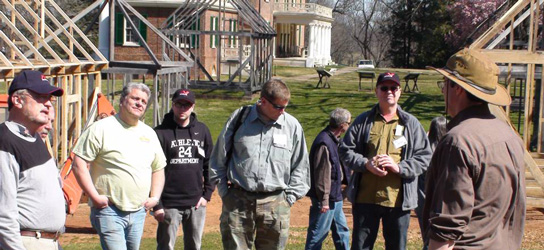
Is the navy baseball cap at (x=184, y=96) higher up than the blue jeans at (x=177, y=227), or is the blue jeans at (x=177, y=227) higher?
the navy baseball cap at (x=184, y=96)

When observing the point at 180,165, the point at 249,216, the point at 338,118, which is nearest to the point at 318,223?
the point at 338,118

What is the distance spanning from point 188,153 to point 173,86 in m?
8.57

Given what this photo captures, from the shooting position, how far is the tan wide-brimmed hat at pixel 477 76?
3.81 meters

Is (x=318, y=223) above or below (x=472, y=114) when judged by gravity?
below

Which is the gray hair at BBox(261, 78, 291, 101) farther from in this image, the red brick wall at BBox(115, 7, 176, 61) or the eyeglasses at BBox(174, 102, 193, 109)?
the red brick wall at BBox(115, 7, 176, 61)

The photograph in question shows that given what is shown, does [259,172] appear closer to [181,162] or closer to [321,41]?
[181,162]

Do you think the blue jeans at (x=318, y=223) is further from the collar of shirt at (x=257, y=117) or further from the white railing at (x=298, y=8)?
the white railing at (x=298, y=8)

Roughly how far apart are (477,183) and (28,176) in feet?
8.23

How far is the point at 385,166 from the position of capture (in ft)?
20.7

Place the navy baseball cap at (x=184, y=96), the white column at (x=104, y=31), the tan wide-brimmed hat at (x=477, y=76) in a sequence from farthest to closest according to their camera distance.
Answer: the white column at (x=104, y=31)
the navy baseball cap at (x=184, y=96)
the tan wide-brimmed hat at (x=477, y=76)

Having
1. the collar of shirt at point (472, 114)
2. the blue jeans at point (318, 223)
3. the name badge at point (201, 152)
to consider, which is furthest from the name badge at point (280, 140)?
the collar of shirt at point (472, 114)

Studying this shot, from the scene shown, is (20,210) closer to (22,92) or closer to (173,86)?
(22,92)

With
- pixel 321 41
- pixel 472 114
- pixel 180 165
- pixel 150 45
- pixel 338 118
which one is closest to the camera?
pixel 472 114

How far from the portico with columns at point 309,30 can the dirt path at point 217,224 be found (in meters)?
37.1
